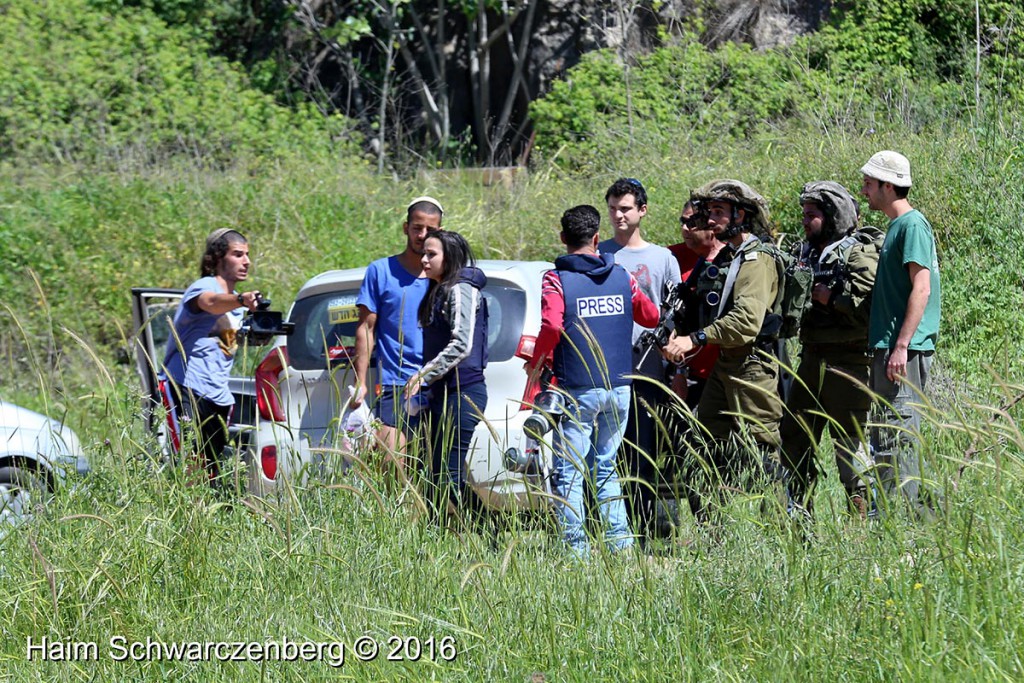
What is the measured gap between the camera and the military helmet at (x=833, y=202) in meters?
5.61

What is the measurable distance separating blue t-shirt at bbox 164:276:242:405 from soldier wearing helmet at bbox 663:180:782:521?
2528 mm

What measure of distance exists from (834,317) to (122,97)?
1255cm

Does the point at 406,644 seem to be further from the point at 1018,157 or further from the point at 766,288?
the point at 1018,157

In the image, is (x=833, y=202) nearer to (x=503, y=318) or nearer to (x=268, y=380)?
(x=503, y=318)

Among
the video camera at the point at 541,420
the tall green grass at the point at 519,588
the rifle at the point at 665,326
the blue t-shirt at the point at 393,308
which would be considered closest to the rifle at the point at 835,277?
the rifle at the point at 665,326

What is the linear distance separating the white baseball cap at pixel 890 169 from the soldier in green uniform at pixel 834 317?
326mm

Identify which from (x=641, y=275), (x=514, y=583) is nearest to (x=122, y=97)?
(x=641, y=275)

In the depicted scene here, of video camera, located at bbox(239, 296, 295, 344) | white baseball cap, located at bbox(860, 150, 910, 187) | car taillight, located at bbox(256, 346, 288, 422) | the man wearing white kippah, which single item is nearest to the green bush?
car taillight, located at bbox(256, 346, 288, 422)

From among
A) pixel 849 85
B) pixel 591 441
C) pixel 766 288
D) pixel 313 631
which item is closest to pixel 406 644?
pixel 313 631

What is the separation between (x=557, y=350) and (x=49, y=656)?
101 inches

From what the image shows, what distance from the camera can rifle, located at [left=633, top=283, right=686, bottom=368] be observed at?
585cm

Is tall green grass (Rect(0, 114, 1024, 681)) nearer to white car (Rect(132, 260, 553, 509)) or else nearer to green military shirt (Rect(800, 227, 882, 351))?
green military shirt (Rect(800, 227, 882, 351))

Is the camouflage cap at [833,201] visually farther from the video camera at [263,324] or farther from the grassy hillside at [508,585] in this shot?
the video camera at [263,324]

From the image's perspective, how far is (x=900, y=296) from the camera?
5.19 m
